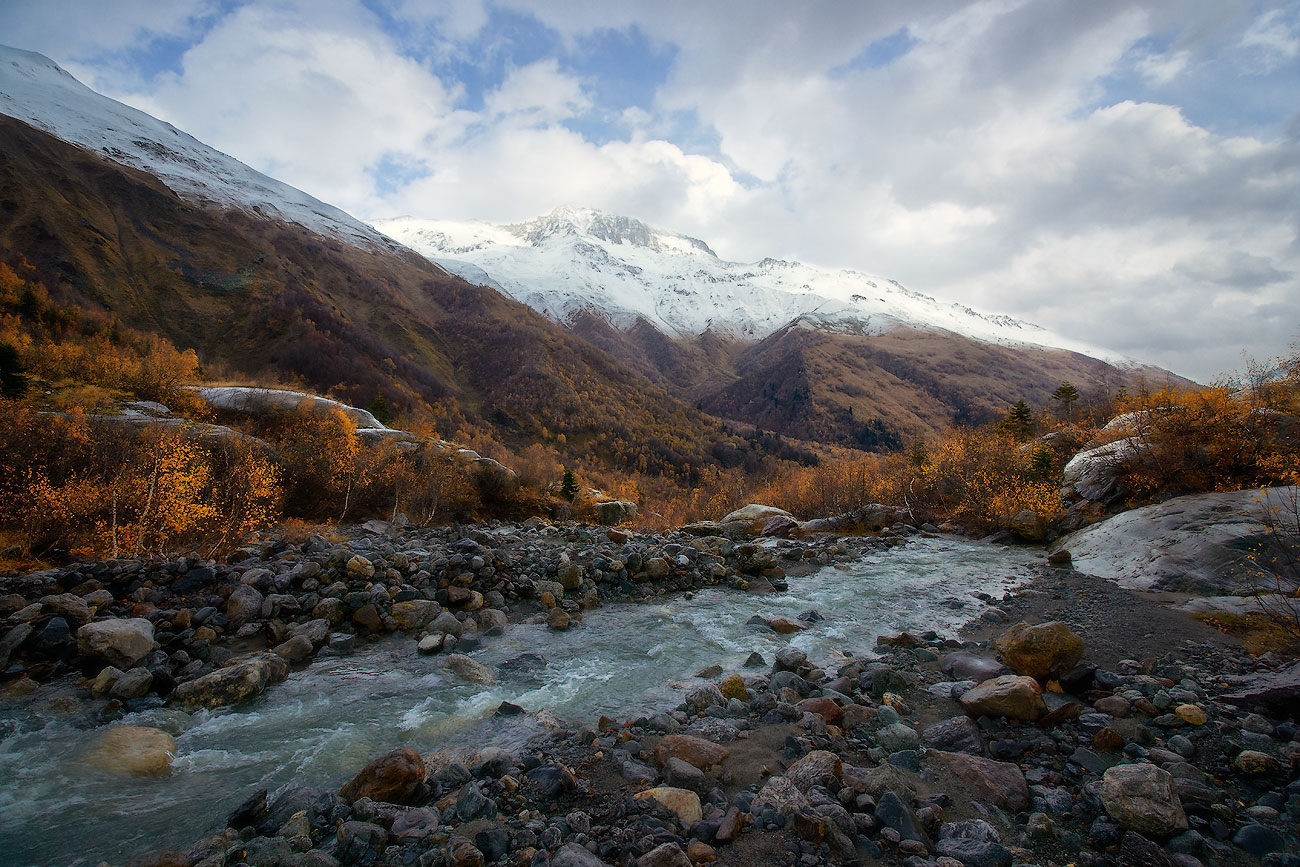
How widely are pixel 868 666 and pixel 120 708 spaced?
1292cm

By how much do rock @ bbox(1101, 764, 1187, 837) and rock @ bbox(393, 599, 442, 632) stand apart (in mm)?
12794

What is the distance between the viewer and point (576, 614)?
14031mm

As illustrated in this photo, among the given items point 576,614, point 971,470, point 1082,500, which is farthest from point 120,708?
point 971,470

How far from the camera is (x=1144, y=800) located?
4.54 m

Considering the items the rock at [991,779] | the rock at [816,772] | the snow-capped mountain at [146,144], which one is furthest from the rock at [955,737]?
the snow-capped mountain at [146,144]

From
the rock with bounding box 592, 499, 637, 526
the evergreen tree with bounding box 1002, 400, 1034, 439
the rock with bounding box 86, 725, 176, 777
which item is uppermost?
the evergreen tree with bounding box 1002, 400, 1034, 439

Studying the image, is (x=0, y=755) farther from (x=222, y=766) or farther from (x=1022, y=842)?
(x=1022, y=842)

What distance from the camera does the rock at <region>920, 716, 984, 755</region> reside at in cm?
627

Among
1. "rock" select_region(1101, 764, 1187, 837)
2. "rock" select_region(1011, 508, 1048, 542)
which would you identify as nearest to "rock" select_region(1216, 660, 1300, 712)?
"rock" select_region(1101, 764, 1187, 837)

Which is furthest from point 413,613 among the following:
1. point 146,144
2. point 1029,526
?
point 146,144

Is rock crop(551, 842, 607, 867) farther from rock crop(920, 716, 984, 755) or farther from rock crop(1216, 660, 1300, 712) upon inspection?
rock crop(1216, 660, 1300, 712)

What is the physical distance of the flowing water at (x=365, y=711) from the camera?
591 cm

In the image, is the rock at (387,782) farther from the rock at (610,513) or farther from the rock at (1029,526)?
the rock at (610,513)

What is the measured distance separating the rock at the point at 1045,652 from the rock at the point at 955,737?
2.00 m
